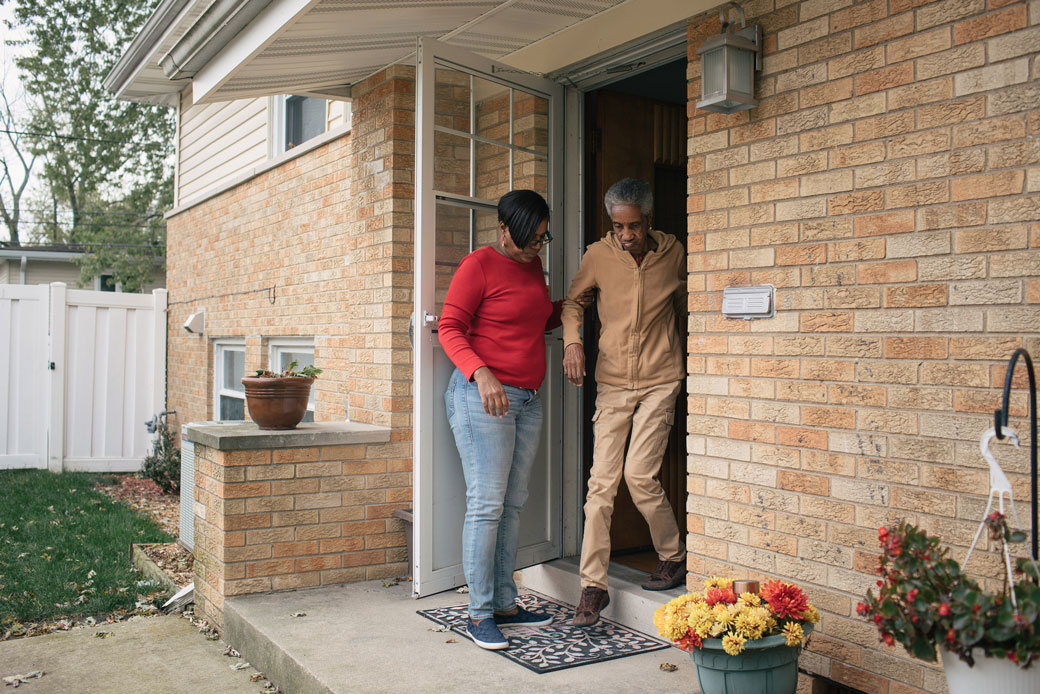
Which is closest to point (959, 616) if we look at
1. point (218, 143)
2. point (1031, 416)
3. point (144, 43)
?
point (1031, 416)

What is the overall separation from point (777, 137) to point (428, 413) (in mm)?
1858

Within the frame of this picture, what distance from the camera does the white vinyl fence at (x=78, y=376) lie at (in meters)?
9.54

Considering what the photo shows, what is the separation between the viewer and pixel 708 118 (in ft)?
11.5

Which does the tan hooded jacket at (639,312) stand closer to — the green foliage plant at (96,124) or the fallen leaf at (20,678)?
the fallen leaf at (20,678)

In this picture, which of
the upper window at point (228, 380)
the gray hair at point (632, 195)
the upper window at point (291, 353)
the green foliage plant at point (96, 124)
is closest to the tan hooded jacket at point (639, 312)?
the gray hair at point (632, 195)

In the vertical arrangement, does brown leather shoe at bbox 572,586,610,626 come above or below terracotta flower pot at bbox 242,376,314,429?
below

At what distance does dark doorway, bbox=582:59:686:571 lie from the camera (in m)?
4.75

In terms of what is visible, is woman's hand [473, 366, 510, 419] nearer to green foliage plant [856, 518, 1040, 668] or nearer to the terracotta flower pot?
the terracotta flower pot

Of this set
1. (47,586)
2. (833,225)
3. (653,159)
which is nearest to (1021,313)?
(833,225)

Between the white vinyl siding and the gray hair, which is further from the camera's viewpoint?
the white vinyl siding

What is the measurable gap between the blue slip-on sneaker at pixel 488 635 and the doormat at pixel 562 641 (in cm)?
4

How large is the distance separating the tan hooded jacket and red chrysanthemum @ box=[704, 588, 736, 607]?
1133 mm

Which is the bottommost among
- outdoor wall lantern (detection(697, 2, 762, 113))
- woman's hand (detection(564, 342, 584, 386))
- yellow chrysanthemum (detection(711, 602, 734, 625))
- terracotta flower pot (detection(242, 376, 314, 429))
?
yellow chrysanthemum (detection(711, 602, 734, 625))

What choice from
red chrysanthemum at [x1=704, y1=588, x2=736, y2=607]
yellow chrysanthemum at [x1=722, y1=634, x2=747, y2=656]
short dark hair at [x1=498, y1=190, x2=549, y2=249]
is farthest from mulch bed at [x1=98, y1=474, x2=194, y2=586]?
yellow chrysanthemum at [x1=722, y1=634, x2=747, y2=656]
